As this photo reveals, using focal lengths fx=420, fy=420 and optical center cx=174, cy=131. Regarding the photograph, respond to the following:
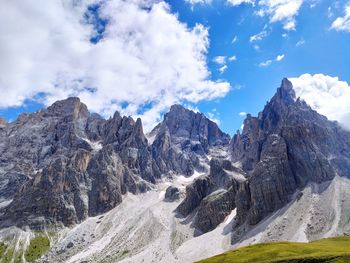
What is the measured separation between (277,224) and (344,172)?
46.9 metres

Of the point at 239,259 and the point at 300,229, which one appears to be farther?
the point at 300,229

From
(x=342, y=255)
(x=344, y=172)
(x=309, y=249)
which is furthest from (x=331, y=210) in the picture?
(x=342, y=255)

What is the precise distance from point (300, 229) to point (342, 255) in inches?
2711

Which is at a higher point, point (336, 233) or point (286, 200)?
point (286, 200)

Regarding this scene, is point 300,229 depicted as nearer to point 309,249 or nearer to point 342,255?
point 309,249

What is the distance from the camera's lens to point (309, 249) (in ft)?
392

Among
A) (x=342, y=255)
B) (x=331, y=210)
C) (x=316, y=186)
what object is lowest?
(x=342, y=255)

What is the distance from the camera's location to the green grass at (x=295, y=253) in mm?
99938

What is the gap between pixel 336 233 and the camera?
501 ft

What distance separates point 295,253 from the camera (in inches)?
4594

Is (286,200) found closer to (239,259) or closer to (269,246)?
(269,246)

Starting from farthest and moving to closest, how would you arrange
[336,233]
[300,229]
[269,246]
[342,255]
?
[300,229]
[336,233]
[269,246]
[342,255]

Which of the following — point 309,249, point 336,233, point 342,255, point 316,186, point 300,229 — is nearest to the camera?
point 342,255

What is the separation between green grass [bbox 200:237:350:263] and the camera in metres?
99.9
